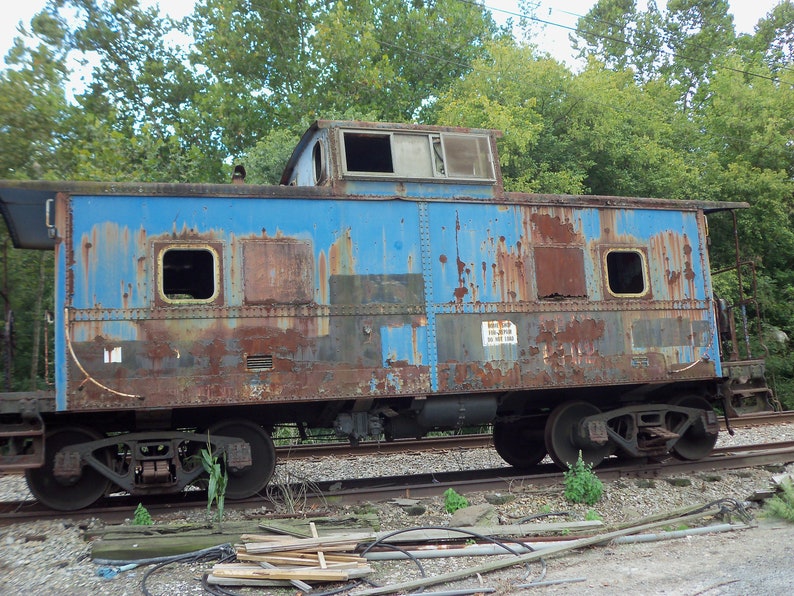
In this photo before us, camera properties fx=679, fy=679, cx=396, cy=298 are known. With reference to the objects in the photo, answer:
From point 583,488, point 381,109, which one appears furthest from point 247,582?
point 381,109

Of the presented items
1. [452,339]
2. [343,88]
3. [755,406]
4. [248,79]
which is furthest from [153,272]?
[248,79]

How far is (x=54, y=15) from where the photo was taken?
22375 millimetres

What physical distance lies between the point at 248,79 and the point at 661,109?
1640cm

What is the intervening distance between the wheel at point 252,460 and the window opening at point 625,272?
4.86 m

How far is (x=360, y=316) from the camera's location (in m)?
7.80

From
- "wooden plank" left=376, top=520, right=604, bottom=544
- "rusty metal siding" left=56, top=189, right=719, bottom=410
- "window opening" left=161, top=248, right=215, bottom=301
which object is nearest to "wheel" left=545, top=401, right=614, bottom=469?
"rusty metal siding" left=56, top=189, right=719, bottom=410

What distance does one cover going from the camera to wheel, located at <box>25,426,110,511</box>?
7287 millimetres

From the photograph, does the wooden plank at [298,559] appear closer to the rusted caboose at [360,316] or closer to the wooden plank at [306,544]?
the wooden plank at [306,544]

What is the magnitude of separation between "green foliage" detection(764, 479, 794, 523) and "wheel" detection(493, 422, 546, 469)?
364 cm

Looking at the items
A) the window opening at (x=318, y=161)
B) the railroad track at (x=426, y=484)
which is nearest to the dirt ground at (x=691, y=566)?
the railroad track at (x=426, y=484)

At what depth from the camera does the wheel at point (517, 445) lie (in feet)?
33.4

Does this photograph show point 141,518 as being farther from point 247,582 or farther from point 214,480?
point 247,582

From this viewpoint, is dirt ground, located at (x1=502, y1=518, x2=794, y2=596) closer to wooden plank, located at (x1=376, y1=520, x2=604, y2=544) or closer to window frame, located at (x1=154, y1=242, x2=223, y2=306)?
wooden plank, located at (x1=376, y1=520, x2=604, y2=544)

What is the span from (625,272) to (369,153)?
155 inches
